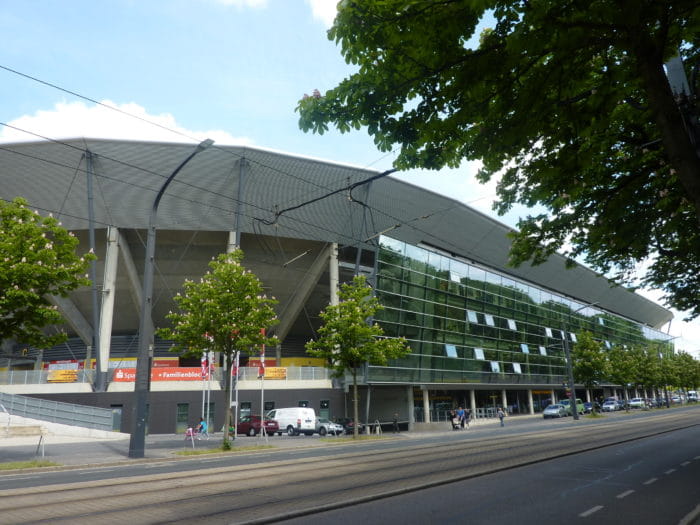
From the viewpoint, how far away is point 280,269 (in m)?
44.3

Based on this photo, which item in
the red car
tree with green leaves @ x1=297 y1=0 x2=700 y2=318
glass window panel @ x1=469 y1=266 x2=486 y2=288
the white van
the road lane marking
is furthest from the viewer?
glass window panel @ x1=469 y1=266 x2=486 y2=288

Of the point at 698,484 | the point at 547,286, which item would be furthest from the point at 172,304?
the point at 547,286

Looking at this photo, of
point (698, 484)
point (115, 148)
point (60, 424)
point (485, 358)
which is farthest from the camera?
point (485, 358)

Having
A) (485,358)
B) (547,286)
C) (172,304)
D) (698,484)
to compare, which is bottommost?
(698,484)

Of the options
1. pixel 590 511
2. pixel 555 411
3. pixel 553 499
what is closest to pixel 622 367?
pixel 555 411

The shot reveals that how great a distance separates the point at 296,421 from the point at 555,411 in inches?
1191

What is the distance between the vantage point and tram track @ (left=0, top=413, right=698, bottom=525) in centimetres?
749

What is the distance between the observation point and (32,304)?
16.5 meters

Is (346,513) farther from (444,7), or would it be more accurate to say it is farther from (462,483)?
(444,7)

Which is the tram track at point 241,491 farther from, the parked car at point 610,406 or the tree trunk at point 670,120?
the parked car at point 610,406

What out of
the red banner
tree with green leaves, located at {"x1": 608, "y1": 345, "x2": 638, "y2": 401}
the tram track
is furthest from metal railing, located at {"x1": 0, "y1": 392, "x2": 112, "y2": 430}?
tree with green leaves, located at {"x1": 608, "y1": 345, "x2": 638, "y2": 401}

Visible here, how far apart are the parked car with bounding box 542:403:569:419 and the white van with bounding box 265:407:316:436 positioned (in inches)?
1107

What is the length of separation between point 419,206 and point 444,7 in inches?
1442

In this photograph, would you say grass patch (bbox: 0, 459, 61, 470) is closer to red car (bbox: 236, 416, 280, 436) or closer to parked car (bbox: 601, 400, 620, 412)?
red car (bbox: 236, 416, 280, 436)
